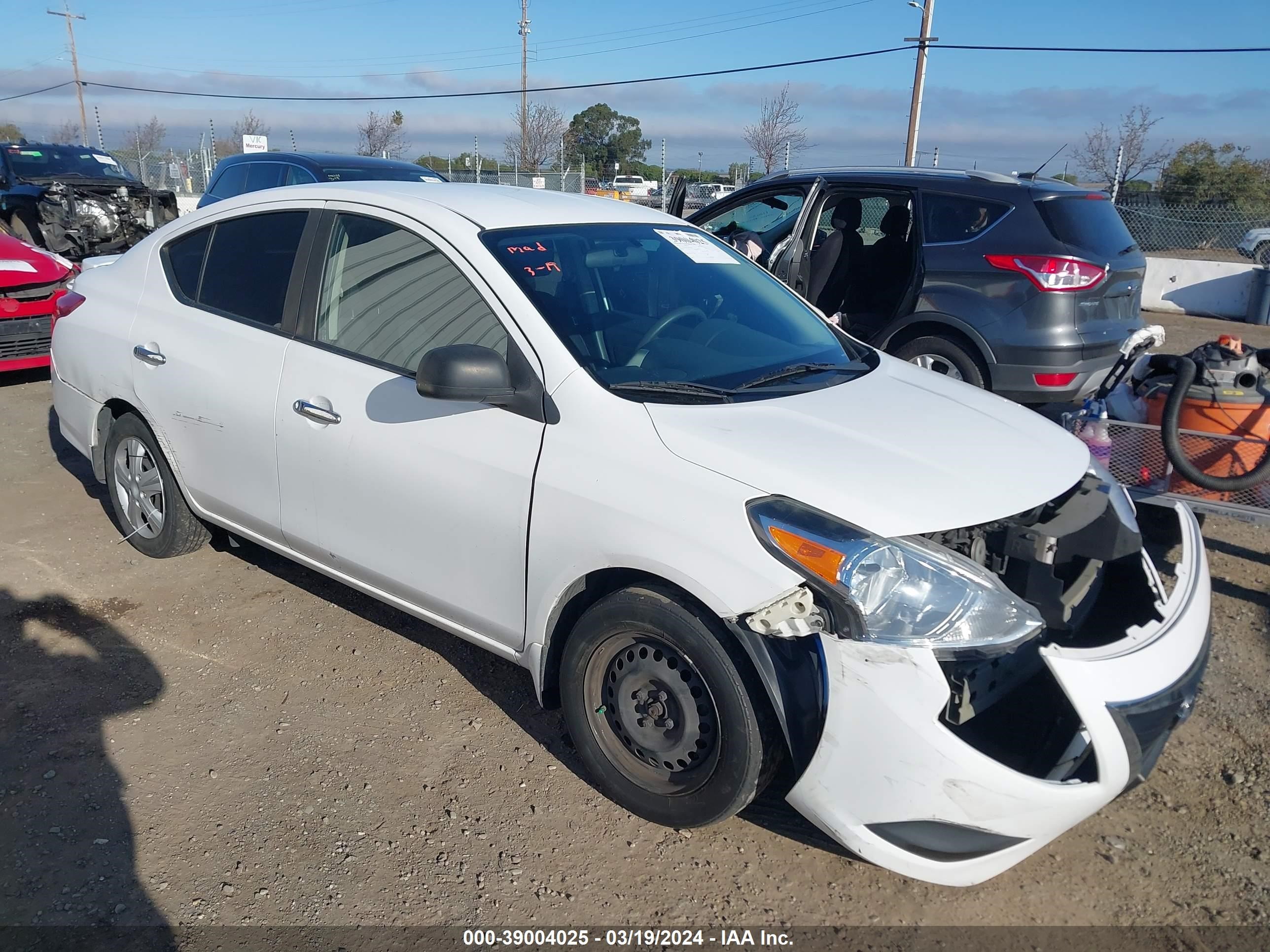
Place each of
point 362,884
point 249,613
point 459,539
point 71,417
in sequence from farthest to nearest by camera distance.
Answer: point 71,417 < point 249,613 < point 459,539 < point 362,884

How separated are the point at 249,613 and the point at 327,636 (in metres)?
0.44

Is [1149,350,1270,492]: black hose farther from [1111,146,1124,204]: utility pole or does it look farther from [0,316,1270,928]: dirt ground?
[1111,146,1124,204]: utility pole

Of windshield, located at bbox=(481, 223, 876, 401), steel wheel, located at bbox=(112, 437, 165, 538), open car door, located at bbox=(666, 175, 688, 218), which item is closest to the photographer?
windshield, located at bbox=(481, 223, 876, 401)

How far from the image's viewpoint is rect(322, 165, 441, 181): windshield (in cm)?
953

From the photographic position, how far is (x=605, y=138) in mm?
56969

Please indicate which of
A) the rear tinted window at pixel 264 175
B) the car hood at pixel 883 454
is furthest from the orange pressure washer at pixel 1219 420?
the rear tinted window at pixel 264 175

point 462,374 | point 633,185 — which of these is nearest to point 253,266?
point 462,374

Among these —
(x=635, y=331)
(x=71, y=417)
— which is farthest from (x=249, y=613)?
(x=635, y=331)

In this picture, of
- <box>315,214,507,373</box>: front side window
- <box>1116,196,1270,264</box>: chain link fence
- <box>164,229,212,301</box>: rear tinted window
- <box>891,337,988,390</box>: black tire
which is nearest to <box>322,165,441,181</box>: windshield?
<box>891,337,988,390</box>: black tire

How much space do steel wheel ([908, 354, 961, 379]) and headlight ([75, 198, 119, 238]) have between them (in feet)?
38.2

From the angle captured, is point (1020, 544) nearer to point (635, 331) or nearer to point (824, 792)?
point (824, 792)

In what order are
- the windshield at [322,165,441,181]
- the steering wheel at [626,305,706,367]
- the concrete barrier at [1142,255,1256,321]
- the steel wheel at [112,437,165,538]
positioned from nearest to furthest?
the steering wheel at [626,305,706,367], the steel wheel at [112,437,165,538], the windshield at [322,165,441,181], the concrete barrier at [1142,255,1256,321]

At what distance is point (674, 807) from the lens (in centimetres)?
278

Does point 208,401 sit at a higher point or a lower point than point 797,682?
higher
